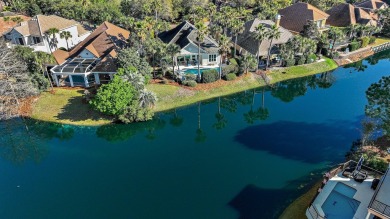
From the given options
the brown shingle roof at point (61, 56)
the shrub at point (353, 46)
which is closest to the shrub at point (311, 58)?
the shrub at point (353, 46)

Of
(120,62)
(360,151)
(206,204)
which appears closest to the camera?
(206,204)

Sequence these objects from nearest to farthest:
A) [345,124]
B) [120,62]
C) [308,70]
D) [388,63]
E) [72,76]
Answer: [345,124] < [120,62] < [72,76] < [308,70] < [388,63]

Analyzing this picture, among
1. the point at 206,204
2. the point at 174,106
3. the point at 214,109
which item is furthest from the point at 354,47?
the point at 206,204

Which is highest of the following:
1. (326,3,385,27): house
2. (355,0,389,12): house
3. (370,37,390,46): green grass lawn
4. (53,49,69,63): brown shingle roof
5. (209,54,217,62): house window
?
(355,0,389,12): house

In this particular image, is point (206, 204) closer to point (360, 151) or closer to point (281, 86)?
point (360, 151)

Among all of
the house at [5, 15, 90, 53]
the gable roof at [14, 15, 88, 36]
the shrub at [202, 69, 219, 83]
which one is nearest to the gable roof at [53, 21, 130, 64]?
the house at [5, 15, 90, 53]

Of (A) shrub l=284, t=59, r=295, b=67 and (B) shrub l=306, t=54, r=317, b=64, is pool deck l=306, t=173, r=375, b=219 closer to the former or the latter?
(A) shrub l=284, t=59, r=295, b=67

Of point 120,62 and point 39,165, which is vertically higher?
point 120,62
